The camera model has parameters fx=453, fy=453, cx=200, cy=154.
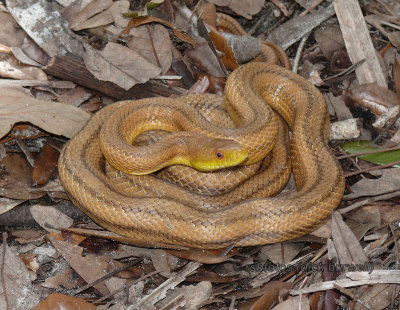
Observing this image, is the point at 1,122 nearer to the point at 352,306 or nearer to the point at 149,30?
the point at 149,30

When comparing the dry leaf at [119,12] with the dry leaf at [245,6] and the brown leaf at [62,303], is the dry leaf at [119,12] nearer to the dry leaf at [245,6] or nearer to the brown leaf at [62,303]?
the dry leaf at [245,6]

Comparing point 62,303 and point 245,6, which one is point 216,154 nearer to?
point 62,303

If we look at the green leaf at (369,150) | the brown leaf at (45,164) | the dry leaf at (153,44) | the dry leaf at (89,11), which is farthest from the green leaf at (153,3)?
the green leaf at (369,150)

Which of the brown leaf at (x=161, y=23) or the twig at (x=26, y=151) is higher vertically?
the brown leaf at (x=161, y=23)

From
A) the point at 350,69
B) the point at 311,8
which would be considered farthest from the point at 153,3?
the point at 350,69

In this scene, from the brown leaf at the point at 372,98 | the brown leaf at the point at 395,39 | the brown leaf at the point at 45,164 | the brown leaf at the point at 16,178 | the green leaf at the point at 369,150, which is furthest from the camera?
the brown leaf at the point at 395,39

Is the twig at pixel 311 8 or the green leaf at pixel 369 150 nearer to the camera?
the green leaf at pixel 369 150
